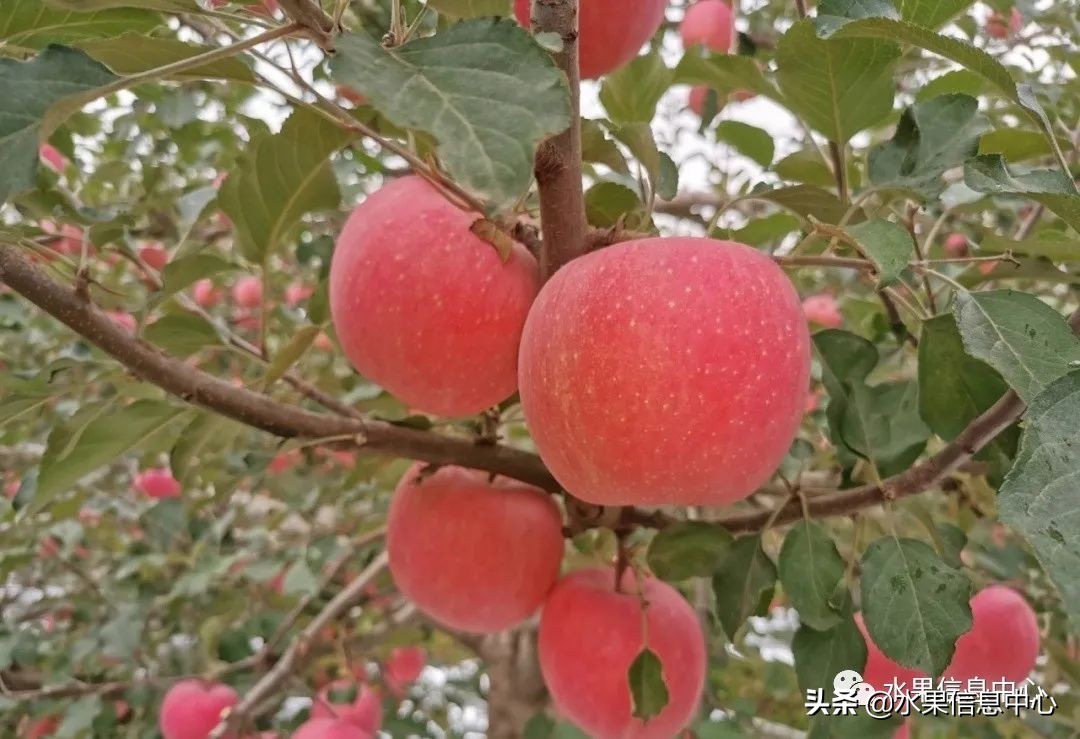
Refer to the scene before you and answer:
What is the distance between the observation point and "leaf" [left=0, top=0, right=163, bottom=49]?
Result: 60 centimetres

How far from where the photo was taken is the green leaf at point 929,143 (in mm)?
613

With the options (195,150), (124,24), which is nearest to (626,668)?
(124,24)

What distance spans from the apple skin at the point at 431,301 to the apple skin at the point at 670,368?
8 centimetres

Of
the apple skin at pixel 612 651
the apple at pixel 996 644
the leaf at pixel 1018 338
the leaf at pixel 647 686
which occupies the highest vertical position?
the leaf at pixel 1018 338

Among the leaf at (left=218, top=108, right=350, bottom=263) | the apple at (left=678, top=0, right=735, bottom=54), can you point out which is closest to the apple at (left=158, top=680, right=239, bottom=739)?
the leaf at (left=218, top=108, right=350, bottom=263)

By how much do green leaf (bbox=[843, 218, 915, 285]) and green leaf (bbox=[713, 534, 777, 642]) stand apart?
0.32 m

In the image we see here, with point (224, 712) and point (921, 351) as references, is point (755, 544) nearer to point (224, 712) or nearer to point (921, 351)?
point (921, 351)

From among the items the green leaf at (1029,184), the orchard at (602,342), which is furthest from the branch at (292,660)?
the green leaf at (1029,184)

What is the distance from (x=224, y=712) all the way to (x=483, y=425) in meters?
0.64

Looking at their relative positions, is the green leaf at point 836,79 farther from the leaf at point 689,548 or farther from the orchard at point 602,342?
the leaf at point 689,548

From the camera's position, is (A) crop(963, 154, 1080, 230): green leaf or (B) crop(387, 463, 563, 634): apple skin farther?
(B) crop(387, 463, 563, 634): apple skin

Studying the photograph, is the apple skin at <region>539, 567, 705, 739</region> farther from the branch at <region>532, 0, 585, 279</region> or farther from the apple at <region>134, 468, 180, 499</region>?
the apple at <region>134, 468, 180, 499</region>

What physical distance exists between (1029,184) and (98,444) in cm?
71

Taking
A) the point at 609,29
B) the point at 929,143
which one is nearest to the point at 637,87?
the point at 609,29
